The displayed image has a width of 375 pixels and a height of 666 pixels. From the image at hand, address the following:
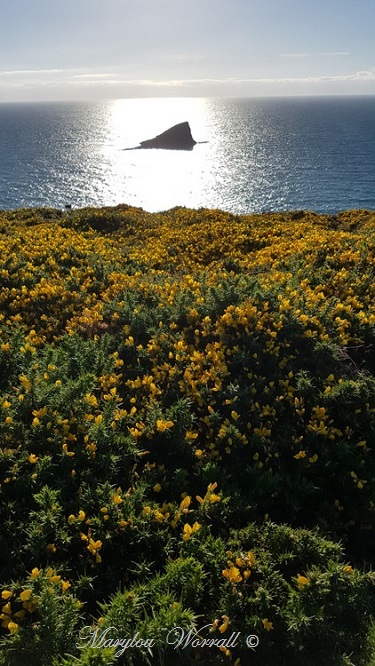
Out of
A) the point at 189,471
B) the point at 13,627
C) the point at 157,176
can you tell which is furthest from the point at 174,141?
the point at 13,627

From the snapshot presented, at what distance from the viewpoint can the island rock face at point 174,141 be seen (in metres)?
149

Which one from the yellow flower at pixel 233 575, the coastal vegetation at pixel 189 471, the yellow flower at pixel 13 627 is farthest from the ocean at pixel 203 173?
the yellow flower at pixel 13 627

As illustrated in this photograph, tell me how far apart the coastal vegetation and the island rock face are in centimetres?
15384

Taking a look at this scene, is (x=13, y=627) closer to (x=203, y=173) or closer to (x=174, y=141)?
(x=203, y=173)

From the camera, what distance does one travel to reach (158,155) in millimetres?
132875

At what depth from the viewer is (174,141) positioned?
152250 millimetres

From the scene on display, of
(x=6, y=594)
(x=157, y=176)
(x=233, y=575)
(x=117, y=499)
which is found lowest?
→ (x=233, y=575)

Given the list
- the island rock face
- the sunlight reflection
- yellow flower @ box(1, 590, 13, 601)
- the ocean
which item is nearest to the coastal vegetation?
yellow flower @ box(1, 590, 13, 601)

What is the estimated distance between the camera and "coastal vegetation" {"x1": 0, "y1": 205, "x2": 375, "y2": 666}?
3.98m

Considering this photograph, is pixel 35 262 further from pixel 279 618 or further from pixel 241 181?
pixel 241 181

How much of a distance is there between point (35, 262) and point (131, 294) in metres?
4.09

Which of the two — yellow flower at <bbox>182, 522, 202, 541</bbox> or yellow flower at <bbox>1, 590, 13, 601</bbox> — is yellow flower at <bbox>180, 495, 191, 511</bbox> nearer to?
yellow flower at <bbox>182, 522, 202, 541</bbox>

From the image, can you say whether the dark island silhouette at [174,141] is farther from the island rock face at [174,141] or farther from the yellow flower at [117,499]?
the yellow flower at [117,499]

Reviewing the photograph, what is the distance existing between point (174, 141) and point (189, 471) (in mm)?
163536
